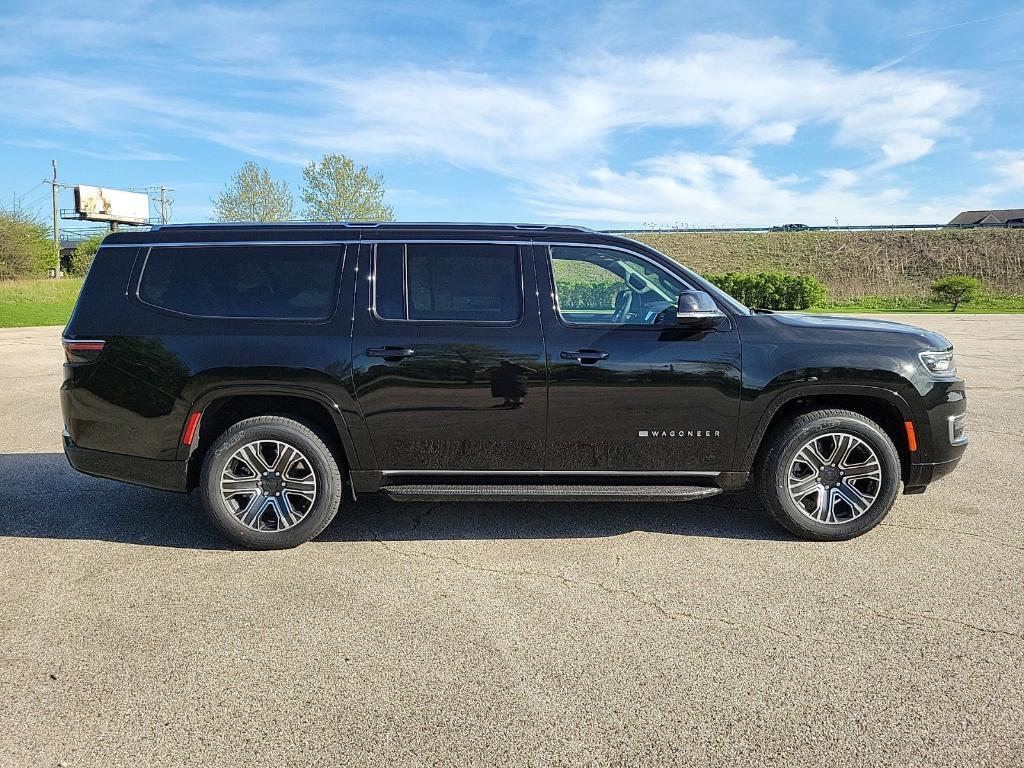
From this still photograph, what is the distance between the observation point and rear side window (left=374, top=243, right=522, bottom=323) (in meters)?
4.37

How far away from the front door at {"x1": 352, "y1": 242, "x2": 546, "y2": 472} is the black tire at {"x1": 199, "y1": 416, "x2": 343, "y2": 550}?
1.15 ft

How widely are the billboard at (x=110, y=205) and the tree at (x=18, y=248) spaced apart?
81.7ft

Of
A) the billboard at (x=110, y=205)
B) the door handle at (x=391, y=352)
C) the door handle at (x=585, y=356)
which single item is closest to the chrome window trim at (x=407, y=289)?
the door handle at (x=391, y=352)

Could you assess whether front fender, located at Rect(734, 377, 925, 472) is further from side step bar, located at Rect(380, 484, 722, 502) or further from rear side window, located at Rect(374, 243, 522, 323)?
rear side window, located at Rect(374, 243, 522, 323)

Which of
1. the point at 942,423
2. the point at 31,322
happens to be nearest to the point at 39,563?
the point at 942,423

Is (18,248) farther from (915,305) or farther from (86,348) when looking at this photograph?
(915,305)

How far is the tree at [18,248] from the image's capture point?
36.0 m

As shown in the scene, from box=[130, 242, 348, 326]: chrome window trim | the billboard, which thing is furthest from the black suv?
the billboard

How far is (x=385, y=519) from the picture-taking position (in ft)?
16.2

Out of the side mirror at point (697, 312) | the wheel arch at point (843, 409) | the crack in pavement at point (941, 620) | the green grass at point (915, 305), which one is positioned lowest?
the crack in pavement at point (941, 620)

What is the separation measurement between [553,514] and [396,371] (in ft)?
5.16

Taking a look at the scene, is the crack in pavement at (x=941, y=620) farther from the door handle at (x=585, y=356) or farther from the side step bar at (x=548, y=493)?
the door handle at (x=585, y=356)

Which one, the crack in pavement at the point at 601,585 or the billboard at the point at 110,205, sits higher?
the billboard at the point at 110,205

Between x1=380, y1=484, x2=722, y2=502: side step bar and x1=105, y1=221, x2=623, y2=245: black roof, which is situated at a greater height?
x1=105, y1=221, x2=623, y2=245: black roof
